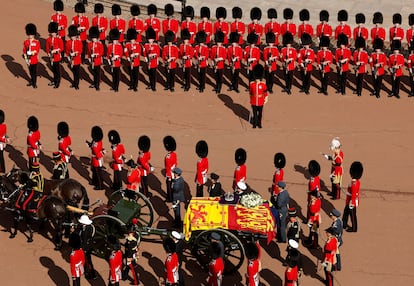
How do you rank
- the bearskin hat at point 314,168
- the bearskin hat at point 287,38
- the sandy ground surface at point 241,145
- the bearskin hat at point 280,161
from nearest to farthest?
the sandy ground surface at point 241,145 < the bearskin hat at point 314,168 < the bearskin hat at point 280,161 < the bearskin hat at point 287,38

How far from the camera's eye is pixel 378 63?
19.0 m

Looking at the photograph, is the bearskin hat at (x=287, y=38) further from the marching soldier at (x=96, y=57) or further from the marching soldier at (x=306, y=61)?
the marching soldier at (x=96, y=57)

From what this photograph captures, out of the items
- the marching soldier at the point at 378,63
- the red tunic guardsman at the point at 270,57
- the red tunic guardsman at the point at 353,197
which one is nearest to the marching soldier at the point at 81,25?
the red tunic guardsman at the point at 270,57

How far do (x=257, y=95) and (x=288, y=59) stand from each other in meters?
2.00

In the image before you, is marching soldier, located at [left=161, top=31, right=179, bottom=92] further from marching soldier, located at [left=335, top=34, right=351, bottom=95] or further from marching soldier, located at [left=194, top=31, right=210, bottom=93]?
marching soldier, located at [left=335, top=34, right=351, bottom=95]

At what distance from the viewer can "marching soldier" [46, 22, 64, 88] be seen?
19.0 m

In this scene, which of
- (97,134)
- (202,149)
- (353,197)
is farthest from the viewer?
(97,134)

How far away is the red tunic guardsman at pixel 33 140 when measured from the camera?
611 inches

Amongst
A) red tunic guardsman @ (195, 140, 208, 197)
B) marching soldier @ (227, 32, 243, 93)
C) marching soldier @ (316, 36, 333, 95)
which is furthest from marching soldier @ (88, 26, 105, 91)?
red tunic guardsman @ (195, 140, 208, 197)

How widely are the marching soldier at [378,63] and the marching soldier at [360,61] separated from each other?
0.17 metres

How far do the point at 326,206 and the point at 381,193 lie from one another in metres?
1.12

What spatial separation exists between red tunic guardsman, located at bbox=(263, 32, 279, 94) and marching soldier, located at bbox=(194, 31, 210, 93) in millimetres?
1255

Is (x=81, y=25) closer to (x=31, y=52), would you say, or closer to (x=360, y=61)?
(x=31, y=52)

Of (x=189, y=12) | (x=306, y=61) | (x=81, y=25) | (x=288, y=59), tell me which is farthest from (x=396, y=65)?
(x=81, y=25)
